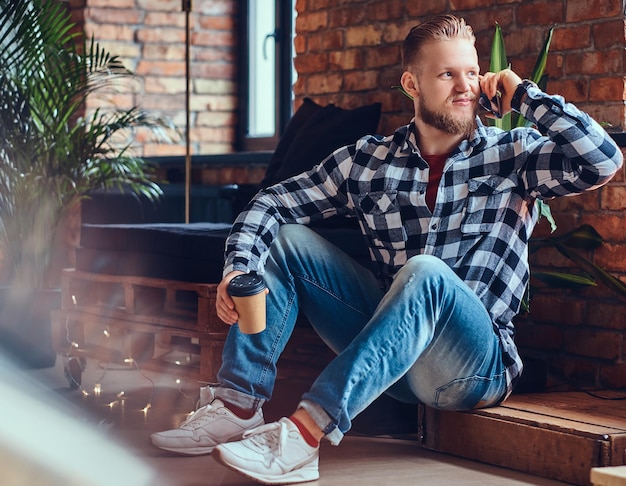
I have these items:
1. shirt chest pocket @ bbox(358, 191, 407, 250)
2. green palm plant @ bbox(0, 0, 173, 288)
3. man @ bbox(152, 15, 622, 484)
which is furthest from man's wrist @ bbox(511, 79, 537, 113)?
green palm plant @ bbox(0, 0, 173, 288)

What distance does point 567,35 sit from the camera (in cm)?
315

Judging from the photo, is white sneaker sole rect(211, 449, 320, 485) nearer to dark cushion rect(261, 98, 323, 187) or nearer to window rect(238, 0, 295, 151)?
dark cushion rect(261, 98, 323, 187)

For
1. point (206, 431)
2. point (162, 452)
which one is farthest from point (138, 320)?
point (206, 431)

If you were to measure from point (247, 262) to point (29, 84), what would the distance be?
1.83 metres

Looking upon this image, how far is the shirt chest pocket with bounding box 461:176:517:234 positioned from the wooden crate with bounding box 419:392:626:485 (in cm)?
44

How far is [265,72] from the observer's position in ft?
18.1

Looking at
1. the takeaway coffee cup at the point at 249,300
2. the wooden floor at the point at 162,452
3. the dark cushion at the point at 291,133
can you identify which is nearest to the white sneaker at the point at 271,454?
the wooden floor at the point at 162,452

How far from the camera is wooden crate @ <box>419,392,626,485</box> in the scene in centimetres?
231

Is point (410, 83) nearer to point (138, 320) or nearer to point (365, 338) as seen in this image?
point (365, 338)

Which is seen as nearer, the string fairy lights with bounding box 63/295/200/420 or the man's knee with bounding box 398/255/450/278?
the man's knee with bounding box 398/255/450/278

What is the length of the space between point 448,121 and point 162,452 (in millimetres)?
1031

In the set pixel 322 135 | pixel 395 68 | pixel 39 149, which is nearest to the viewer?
pixel 322 135

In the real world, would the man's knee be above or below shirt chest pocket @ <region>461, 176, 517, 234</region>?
below

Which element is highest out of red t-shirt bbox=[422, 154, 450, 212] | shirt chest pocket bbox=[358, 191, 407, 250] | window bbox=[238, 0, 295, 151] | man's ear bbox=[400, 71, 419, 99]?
window bbox=[238, 0, 295, 151]
